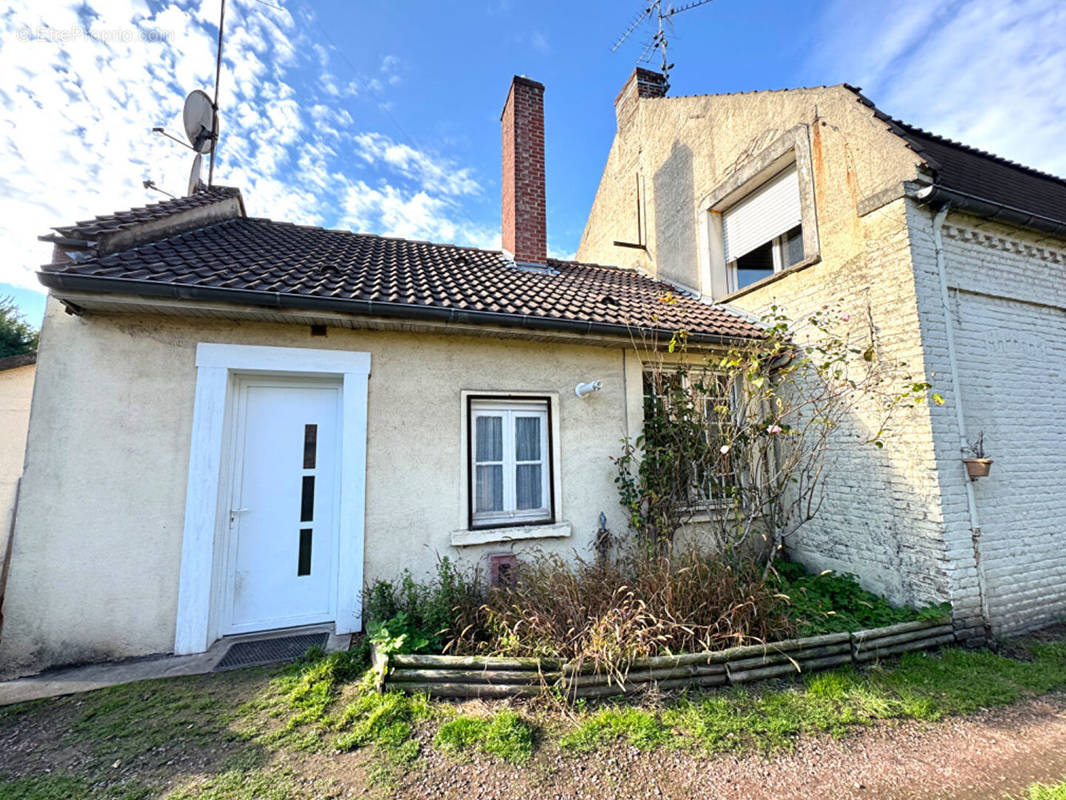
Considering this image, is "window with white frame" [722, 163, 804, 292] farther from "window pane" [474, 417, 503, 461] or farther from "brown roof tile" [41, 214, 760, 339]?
"window pane" [474, 417, 503, 461]

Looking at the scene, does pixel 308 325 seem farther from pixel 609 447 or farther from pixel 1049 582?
pixel 1049 582

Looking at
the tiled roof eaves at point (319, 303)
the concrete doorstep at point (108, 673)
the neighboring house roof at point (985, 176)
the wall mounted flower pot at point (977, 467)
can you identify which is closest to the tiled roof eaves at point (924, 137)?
the neighboring house roof at point (985, 176)

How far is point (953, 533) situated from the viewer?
477 cm

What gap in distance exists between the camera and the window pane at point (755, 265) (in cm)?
752

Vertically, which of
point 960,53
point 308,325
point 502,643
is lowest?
point 502,643

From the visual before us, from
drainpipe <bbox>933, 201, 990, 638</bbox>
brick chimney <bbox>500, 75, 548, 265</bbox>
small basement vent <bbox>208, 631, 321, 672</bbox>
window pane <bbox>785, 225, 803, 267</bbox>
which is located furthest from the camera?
brick chimney <bbox>500, 75, 548, 265</bbox>

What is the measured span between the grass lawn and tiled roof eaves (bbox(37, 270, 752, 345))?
3448mm

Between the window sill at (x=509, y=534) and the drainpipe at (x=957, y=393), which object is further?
the window sill at (x=509, y=534)

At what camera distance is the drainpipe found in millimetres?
4855

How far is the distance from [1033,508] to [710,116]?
775 centimetres

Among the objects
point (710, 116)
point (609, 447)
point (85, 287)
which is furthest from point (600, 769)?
point (710, 116)

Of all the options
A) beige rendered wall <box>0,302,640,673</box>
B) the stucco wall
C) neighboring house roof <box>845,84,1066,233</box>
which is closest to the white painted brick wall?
the stucco wall

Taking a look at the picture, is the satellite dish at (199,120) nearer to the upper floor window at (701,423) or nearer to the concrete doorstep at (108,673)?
the concrete doorstep at (108,673)

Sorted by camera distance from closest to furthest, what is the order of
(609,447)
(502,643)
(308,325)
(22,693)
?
(22,693) → (502,643) → (308,325) → (609,447)
